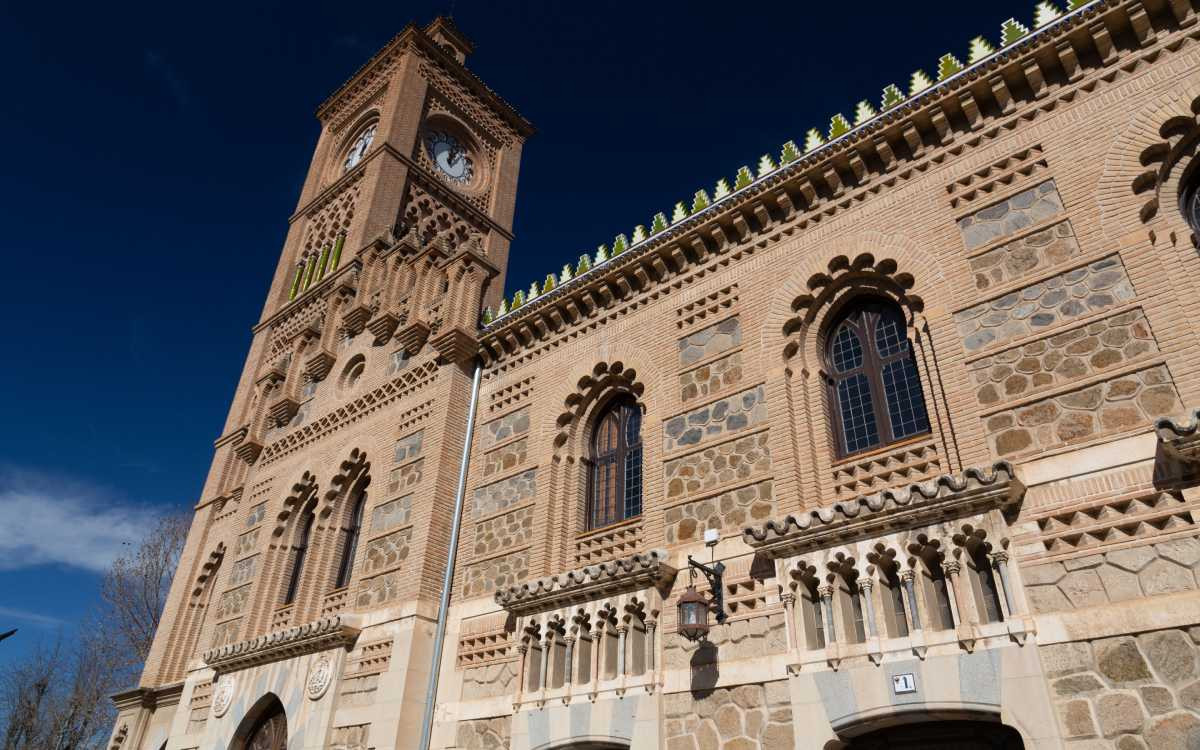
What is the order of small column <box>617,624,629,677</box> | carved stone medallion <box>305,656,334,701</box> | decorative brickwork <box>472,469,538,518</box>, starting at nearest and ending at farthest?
1. small column <box>617,624,629,677</box>
2. decorative brickwork <box>472,469,538,518</box>
3. carved stone medallion <box>305,656,334,701</box>

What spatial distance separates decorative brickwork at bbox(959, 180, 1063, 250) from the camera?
8.59 meters

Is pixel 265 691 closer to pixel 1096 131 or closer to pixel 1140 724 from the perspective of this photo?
pixel 1140 724

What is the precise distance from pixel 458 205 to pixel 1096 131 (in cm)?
1738

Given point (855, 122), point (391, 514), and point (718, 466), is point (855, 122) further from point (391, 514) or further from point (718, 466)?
point (391, 514)

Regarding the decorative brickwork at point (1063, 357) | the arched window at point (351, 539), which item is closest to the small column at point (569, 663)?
the decorative brickwork at point (1063, 357)

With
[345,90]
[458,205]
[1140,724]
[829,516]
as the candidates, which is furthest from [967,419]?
[345,90]

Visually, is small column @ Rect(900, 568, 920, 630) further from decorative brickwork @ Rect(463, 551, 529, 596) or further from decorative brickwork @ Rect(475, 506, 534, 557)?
decorative brickwork @ Rect(475, 506, 534, 557)

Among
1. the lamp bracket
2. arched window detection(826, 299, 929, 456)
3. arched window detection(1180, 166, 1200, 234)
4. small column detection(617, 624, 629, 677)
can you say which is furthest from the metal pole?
arched window detection(1180, 166, 1200, 234)

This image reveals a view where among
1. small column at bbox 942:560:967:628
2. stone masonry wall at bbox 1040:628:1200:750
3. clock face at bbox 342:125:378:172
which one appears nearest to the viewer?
stone masonry wall at bbox 1040:628:1200:750

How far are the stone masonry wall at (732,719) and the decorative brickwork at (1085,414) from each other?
328cm

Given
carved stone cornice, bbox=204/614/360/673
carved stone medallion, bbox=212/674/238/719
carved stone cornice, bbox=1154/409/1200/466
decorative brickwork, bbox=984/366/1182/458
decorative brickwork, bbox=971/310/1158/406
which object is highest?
decorative brickwork, bbox=971/310/1158/406

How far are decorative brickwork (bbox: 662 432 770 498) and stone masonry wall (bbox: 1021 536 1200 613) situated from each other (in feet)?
10.5

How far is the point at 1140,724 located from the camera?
20.2 ft

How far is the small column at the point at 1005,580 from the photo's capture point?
22.9ft
